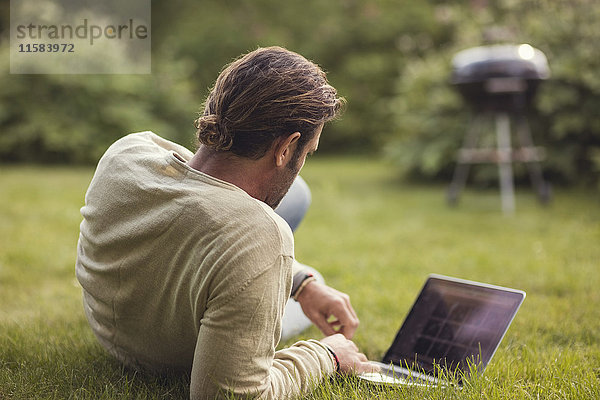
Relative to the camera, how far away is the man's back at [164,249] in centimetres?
134

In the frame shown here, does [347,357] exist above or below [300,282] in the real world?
below

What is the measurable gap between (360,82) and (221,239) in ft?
34.8

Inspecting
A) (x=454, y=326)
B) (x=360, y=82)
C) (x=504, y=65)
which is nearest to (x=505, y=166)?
(x=504, y=65)

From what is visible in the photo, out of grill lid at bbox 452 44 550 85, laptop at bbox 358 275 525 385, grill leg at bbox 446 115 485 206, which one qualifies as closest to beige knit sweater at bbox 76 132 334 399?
laptop at bbox 358 275 525 385

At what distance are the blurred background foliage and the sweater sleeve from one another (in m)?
0.71

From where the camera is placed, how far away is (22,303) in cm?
285

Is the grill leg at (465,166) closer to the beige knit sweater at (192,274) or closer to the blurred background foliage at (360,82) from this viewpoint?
the blurred background foliage at (360,82)

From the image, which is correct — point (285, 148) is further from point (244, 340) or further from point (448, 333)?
point (448, 333)

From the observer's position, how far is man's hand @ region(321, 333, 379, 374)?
1663 mm

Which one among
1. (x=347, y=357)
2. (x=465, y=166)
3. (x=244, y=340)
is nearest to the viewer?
(x=244, y=340)

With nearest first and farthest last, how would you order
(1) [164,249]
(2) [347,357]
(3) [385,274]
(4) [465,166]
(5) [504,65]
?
(1) [164,249], (2) [347,357], (3) [385,274], (5) [504,65], (4) [465,166]

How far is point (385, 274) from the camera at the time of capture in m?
3.37

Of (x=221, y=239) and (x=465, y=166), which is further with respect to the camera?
(x=465, y=166)

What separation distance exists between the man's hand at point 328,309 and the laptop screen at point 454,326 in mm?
212
